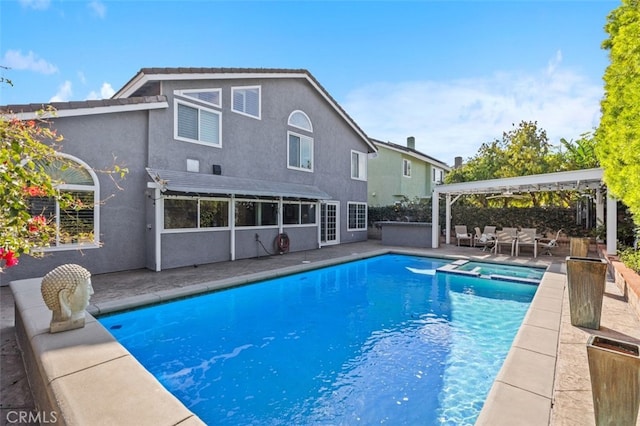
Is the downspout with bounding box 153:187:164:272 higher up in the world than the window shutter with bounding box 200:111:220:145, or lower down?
lower down

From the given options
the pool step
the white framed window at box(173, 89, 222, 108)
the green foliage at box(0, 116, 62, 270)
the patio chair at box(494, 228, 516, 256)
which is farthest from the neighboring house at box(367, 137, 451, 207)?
the green foliage at box(0, 116, 62, 270)

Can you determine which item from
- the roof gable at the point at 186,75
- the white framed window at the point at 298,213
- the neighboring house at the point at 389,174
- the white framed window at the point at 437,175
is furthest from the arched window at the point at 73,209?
the white framed window at the point at 437,175

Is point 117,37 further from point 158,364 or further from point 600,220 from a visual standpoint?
point 600,220

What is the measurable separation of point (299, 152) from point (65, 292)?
48.4 ft

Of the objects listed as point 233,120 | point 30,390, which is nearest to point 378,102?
point 233,120

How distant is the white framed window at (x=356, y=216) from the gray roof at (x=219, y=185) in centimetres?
528

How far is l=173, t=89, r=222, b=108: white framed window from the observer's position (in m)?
12.4

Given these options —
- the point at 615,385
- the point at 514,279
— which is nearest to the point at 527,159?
the point at 514,279

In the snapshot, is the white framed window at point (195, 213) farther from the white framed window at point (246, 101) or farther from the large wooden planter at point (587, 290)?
the large wooden planter at point (587, 290)

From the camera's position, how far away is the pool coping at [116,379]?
269 centimetres

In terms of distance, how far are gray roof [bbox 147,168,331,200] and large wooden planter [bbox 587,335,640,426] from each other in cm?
1113

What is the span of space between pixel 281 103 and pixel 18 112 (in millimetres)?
10931

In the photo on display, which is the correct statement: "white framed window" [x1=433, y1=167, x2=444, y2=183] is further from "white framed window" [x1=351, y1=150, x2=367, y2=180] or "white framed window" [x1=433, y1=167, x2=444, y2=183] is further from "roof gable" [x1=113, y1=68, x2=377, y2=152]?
"roof gable" [x1=113, y1=68, x2=377, y2=152]

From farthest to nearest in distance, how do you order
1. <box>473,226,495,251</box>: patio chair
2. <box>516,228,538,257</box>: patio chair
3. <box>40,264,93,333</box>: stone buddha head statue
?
<box>473,226,495,251</box>: patio chair
<box>516,228,538,257</box>: patio chair
<box>40,264,93,333</box>: stone buddha head statue
